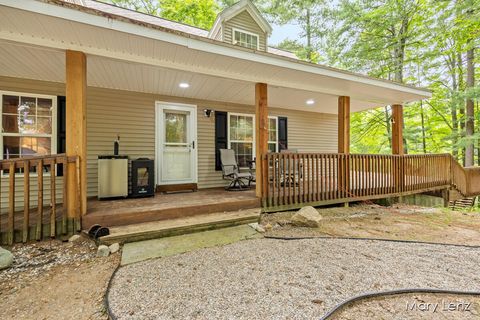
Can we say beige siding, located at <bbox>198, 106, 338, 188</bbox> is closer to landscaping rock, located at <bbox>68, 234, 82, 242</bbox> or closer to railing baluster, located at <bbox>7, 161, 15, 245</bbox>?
landscaping rock, located at <bbox>68, 234, 82, 242</bbox>

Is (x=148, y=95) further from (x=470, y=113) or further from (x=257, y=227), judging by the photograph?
(x=470, y=113)

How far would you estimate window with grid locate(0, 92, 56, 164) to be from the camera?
12.6 feet

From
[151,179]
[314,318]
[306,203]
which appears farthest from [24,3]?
[306,203]

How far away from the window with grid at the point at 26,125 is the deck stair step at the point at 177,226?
2618 mm

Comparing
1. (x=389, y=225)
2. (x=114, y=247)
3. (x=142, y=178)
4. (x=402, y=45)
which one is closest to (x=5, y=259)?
(x=114, y=247)

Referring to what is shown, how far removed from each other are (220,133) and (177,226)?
10.6 ft

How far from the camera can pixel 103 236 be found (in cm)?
268

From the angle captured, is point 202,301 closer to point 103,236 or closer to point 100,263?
point 100,263

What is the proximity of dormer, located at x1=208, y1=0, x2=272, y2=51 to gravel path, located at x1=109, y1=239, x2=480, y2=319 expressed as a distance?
5.09 meters

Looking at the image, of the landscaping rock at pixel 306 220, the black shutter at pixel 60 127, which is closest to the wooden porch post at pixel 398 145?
the landscaping rock at pixel 306 220

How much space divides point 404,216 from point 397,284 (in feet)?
10.7

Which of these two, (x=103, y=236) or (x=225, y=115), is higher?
(x=225, y=115)

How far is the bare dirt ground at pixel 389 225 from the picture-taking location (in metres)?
3.28

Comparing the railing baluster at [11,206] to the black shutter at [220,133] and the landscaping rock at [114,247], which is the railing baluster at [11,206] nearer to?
the landscaping rock at [114,247]
